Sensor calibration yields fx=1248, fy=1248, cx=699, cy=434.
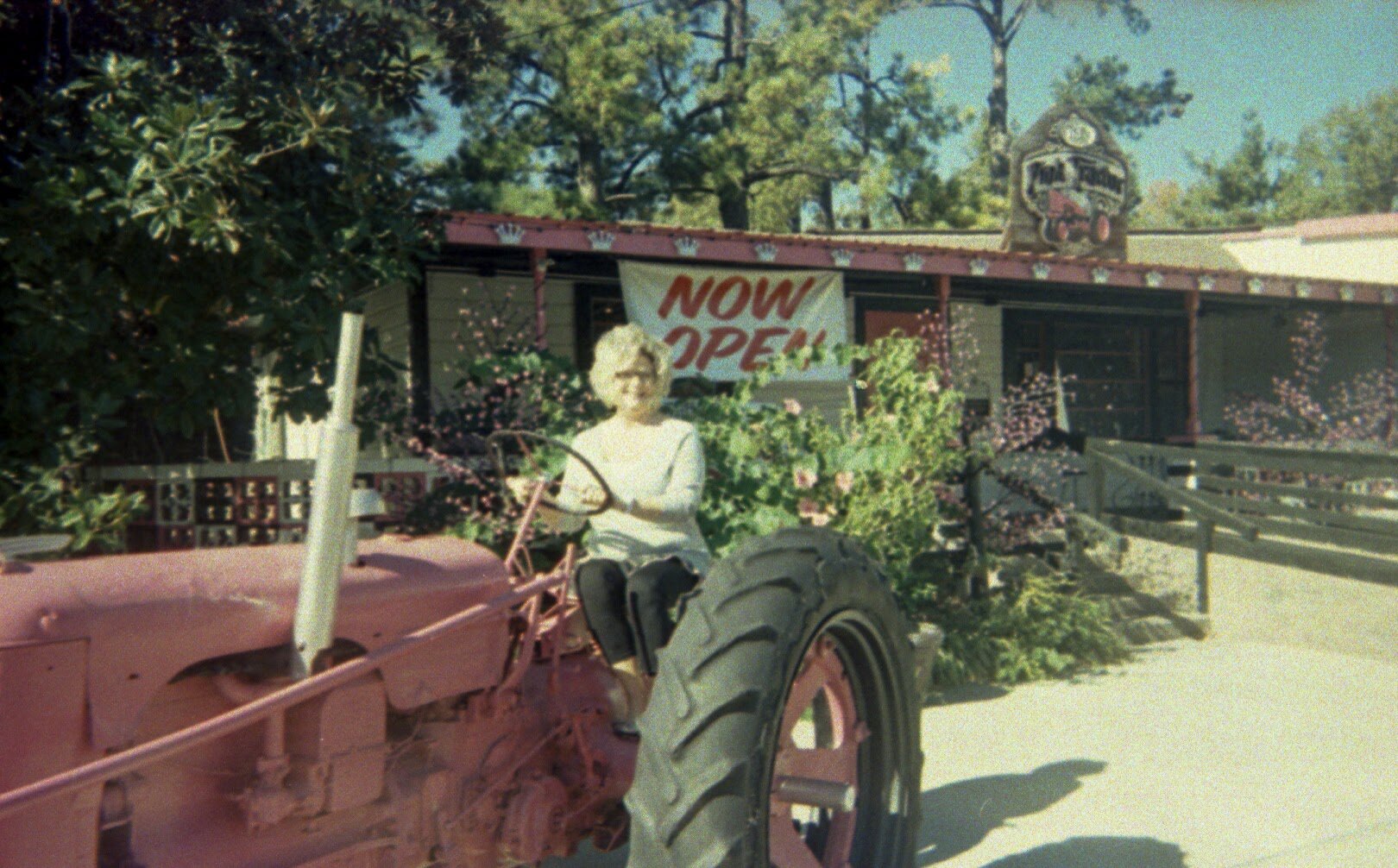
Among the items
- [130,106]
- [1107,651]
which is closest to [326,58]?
[130,106]

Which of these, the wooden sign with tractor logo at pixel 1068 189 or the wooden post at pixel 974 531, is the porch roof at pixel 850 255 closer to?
the wooden sign with tractor logo at pixel 1068 189

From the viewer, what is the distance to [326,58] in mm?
6523

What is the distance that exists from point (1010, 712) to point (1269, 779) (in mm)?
1464

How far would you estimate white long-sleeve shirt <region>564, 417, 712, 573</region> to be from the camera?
134 inches

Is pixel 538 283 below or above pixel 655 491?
above

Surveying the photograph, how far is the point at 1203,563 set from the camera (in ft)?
28.0

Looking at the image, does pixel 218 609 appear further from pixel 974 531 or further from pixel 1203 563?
pixel 1203 563

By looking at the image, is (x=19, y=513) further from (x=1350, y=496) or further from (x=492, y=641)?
(x=1350, y=496)

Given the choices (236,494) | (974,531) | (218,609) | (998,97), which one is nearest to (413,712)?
(218,609)

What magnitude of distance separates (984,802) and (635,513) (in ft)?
7.43

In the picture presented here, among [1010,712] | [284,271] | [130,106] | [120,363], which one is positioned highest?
[130,106]

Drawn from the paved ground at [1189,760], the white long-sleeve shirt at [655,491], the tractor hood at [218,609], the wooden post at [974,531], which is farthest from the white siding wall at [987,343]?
the tractor hood at [218,609]

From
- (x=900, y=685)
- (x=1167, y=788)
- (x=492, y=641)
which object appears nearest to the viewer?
(x=492, y=641)

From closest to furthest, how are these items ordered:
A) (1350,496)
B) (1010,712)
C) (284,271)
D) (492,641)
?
Result: (492,641)
(284,271)
(1010,712)
(1350,496)
